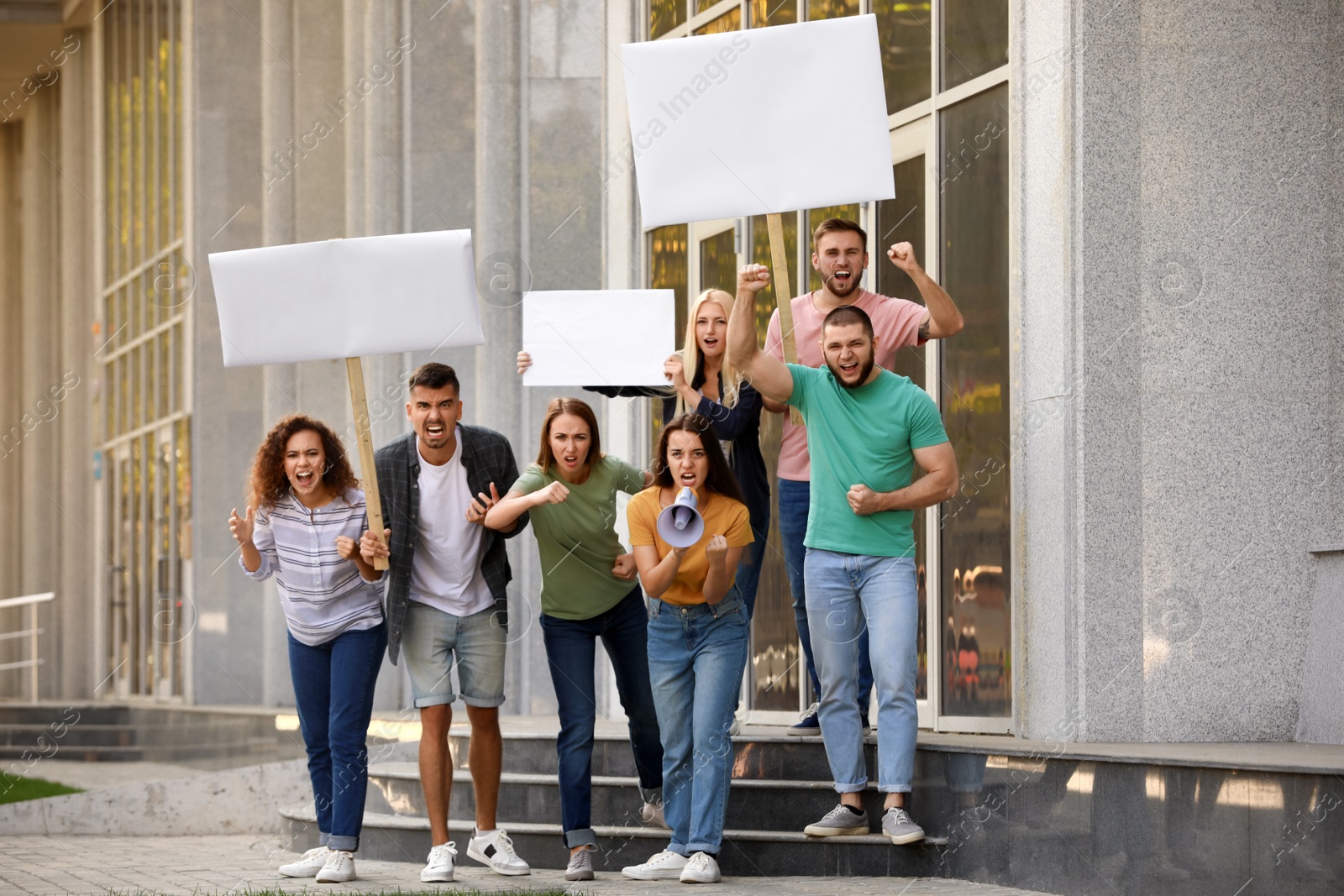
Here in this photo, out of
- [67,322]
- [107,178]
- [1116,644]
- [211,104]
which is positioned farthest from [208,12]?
[1116,644]

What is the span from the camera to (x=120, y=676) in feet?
72.1

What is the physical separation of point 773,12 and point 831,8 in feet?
2.34

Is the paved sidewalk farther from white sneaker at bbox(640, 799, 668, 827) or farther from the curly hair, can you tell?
the curly hair

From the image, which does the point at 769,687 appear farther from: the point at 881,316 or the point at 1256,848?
the point at 1256,848

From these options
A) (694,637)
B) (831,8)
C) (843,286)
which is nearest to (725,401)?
(843,286)

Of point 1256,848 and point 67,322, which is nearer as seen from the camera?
point 1256,848

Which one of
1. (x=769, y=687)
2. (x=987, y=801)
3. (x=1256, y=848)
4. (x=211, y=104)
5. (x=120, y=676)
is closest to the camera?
(x=1256, y=848)

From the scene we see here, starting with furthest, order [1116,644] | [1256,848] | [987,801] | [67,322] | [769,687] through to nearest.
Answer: [67,322] → [769,687] → [1116,644] → [987,801] → [1256,848]

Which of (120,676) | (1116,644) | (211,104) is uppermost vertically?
(211,104)

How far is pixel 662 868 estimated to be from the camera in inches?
261

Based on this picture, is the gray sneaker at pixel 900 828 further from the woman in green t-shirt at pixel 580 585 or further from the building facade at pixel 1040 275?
the woman in green t-shirt at pixel 580 585

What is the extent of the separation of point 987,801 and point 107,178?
63.5 feet

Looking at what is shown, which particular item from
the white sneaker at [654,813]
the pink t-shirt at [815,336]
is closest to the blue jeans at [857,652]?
the pink t-shirt at [815,336]

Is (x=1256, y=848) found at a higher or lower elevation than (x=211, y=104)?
lower
